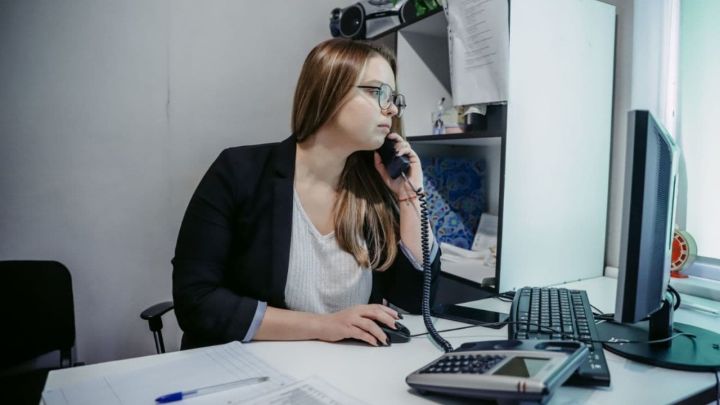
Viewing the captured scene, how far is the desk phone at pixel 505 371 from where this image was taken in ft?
1.76

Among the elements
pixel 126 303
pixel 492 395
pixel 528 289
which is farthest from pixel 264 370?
pixel 126 303

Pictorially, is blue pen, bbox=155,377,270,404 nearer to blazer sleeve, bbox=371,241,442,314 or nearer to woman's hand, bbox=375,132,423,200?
blazer sleeve, bbox=371,241,442,314

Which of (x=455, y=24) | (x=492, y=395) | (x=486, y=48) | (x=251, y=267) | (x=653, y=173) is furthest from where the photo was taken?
(x=455, y=24)

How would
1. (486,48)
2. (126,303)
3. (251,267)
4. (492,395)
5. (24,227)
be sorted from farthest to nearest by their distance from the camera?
(126,303) → (24,227) → (486,48) → (251,267) → (492,395)

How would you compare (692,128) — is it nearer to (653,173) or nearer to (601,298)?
(601,298)

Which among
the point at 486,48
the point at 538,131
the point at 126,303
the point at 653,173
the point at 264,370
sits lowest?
the point at 126,303

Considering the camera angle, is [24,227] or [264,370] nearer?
[264,370]

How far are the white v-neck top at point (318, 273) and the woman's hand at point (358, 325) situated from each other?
21 centimetres

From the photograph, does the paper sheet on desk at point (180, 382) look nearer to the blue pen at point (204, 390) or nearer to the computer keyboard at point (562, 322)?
the blue pen at point (204, 390)

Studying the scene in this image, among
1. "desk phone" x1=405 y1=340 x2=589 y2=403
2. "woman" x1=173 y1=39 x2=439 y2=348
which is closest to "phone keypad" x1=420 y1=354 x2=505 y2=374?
"desk phone" x1=405 y1=340 x2=589 y2=403

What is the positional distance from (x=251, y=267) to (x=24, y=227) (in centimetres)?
101

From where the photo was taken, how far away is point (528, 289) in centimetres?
109

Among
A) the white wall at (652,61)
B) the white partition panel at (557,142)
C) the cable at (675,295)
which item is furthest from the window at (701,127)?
the cable at (675,295)

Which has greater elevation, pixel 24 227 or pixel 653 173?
pixel 653 173
